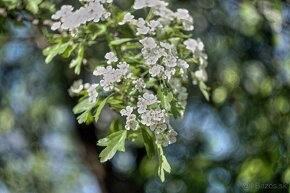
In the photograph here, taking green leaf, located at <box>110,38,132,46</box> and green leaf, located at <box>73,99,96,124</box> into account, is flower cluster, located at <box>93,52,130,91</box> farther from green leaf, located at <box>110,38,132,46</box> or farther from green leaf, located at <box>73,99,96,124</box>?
green leaf, located at <box>110,38,132,46</box>

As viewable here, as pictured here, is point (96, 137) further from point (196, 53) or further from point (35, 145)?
point (196, 53)

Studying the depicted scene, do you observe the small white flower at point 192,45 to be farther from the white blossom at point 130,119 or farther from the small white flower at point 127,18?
the white blossom at point 130,119

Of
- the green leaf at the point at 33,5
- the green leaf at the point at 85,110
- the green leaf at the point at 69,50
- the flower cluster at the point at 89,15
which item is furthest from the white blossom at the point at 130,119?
the green leaf at the point at 33,5

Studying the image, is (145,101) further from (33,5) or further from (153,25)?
(33,5)

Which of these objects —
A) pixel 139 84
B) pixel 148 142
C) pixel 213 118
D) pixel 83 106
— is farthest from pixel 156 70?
pixel 213 118

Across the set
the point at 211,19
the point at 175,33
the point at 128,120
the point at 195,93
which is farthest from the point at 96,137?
the point at 128,120

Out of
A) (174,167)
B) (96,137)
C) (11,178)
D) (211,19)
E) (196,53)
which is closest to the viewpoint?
(196,53)

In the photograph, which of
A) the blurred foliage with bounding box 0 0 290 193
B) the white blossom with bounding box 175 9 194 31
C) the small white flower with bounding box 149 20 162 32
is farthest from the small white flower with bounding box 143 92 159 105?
the blurred foliage with bounding box 0 0 290 193
